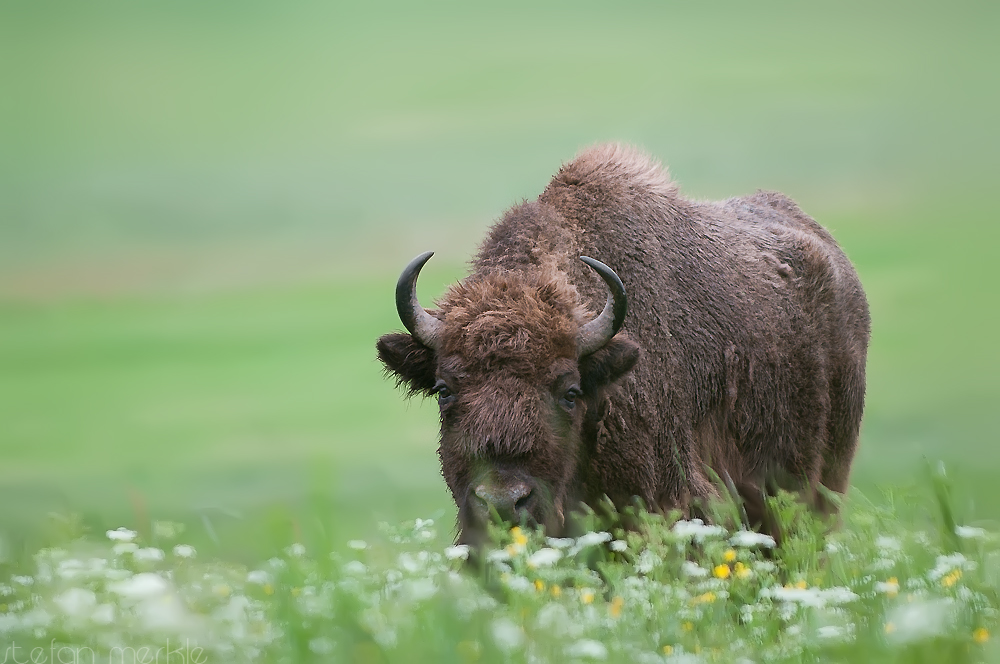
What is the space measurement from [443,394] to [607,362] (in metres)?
0.99

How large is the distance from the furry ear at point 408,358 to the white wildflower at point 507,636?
2969 millimetres

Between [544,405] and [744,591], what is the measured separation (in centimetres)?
181

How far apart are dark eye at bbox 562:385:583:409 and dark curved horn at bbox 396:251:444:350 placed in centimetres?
80

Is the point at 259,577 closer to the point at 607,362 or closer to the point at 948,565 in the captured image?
the point at 948,565

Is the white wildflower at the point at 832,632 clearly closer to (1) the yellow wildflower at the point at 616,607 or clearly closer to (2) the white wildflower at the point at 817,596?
(2) the white wildflower at the point at 817,596

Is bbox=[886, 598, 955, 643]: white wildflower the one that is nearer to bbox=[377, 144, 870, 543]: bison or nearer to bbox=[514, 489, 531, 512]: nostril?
bbox=[377, 144, 870, 543]: bison

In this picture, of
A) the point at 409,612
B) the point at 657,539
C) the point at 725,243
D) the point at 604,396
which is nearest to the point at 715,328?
the point at 725,243

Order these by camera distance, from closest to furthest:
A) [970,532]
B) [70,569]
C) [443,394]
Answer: [70,569], [970,532], [443,394]

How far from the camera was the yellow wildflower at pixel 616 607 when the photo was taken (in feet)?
12.0

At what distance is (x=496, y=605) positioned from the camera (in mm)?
3686

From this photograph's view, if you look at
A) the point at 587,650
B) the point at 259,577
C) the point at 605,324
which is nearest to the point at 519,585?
the point at 587,650

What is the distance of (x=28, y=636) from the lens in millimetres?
3252

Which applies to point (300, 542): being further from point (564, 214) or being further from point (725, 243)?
point (725, 243)

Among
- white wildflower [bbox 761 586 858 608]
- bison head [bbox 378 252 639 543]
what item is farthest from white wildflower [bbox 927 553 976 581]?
bison head [bbox 378 252 639 543]
